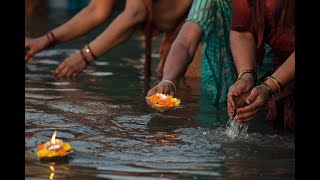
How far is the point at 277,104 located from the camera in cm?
608

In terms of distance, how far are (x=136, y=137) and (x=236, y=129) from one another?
0.54 metres

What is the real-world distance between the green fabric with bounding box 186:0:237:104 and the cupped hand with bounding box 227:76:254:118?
912mm

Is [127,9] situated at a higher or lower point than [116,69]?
higher

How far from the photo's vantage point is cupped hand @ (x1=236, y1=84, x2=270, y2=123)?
5230mm

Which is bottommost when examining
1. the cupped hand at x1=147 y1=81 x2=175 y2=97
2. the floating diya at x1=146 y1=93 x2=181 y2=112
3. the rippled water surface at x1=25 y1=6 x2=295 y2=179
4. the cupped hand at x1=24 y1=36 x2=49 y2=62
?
the rippled water surface at x1=25 y1=6 x2=295 y2=179

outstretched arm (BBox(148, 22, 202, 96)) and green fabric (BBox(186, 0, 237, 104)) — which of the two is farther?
green fabric (BBox(186, 0, 237, 104))

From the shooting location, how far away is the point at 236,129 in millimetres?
5570

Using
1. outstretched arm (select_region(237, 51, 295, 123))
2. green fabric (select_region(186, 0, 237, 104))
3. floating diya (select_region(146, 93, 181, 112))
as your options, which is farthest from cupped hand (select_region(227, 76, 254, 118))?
green fabric (select_region(186, 0, 237, 104))

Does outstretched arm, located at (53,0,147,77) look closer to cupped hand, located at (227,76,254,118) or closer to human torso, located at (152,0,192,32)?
human torso, located at (152,0,192,32)

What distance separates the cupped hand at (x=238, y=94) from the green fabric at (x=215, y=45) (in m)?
0.91

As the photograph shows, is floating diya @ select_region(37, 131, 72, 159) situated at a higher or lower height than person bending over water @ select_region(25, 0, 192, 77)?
lower
